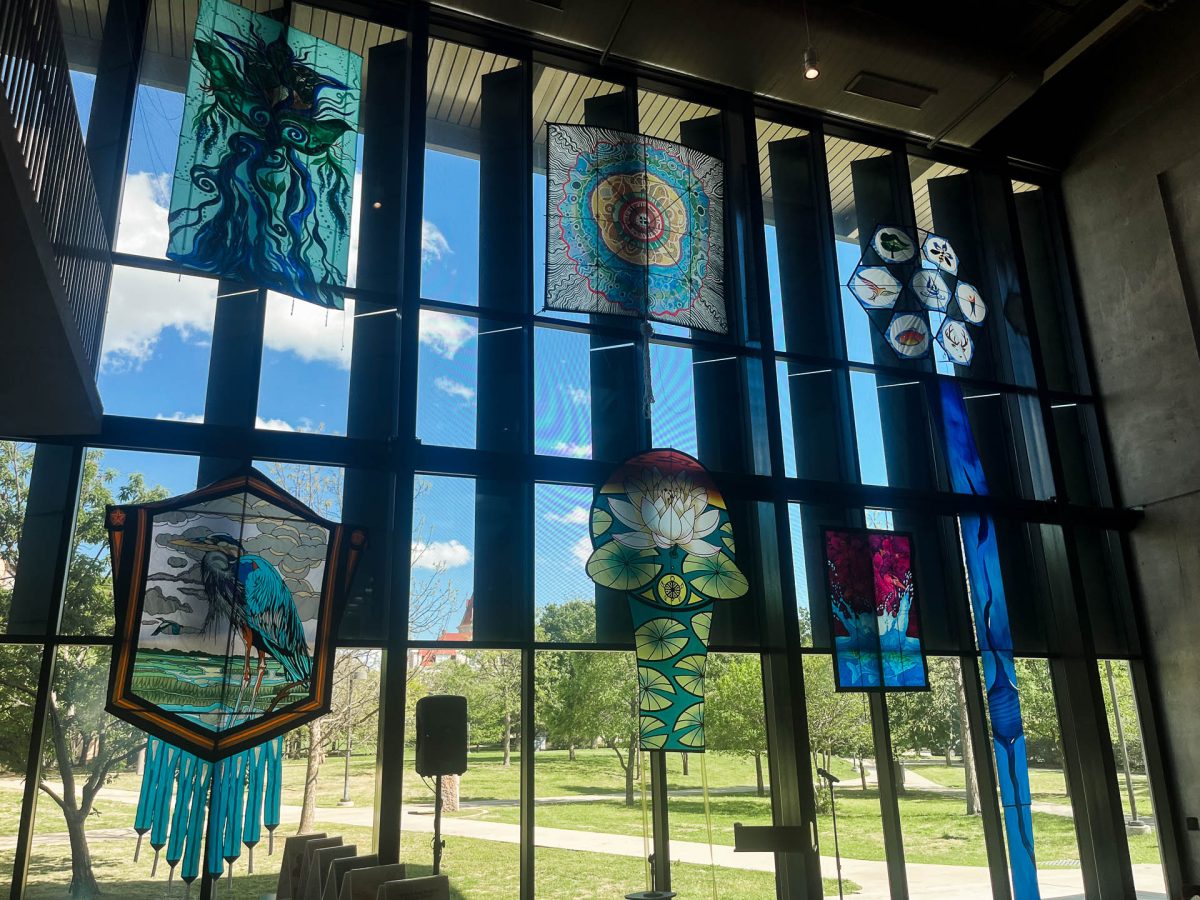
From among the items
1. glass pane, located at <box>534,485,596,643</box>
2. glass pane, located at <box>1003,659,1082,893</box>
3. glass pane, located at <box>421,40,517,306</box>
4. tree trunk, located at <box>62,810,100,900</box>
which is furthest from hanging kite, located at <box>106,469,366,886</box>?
glass pane, located at <box>1003,659,1082,893</box>

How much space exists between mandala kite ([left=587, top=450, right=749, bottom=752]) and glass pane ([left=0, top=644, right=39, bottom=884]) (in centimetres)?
400

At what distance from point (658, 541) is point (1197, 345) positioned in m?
6.31

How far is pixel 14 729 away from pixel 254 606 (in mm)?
1616

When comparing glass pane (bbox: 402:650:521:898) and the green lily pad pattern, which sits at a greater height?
the green lily pad pattern

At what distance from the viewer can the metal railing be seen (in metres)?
3.98

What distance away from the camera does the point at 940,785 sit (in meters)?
8.12

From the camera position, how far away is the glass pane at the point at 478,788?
257 inches

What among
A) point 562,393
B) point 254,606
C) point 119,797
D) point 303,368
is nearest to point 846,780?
point 562,393

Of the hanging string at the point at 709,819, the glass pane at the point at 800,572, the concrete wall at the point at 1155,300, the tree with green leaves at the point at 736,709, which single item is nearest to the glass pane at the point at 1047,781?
the concrete wall at the point at 1155,300

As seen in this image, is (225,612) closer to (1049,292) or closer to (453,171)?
(453,171)

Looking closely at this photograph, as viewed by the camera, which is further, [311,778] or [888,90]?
[888,90]

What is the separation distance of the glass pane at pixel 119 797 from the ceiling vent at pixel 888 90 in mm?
7497

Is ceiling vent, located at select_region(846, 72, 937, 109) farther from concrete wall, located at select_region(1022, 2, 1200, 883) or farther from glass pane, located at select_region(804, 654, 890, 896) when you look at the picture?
glass pane, located at select_region(804, 654, 890, 896)

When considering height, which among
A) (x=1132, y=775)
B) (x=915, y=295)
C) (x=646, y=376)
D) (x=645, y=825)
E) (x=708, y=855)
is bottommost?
(x=708, y=855)
